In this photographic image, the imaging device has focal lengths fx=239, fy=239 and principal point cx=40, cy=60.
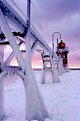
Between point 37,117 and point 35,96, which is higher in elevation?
point 35,96

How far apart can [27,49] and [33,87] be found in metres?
1.17

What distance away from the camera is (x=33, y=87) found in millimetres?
6883

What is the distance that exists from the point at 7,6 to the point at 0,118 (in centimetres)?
316

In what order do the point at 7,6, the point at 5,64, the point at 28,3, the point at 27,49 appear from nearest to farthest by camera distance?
1. the point at 7,6
2. the point at 5,64
3. the point at 27,49
4. the point at 28,3

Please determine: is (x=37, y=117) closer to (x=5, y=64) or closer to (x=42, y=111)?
(x=42, y=111)

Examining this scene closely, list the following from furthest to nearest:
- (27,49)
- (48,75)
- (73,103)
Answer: (48,75), (73,103), (27,49)

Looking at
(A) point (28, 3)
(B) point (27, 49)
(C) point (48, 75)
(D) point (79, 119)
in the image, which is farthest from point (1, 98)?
(C) point (48, 75)

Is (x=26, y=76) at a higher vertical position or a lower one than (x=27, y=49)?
lower

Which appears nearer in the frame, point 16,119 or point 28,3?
point 16,119

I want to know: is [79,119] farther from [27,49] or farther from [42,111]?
[27,49]

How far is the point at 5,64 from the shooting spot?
6719 mm

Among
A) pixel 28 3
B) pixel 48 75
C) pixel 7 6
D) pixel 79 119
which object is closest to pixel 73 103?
pixel 79 119

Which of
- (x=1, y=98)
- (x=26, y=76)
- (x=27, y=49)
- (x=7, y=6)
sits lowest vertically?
(x=1, y=98)

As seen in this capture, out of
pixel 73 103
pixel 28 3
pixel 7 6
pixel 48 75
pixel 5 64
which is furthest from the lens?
pixel 48 75
